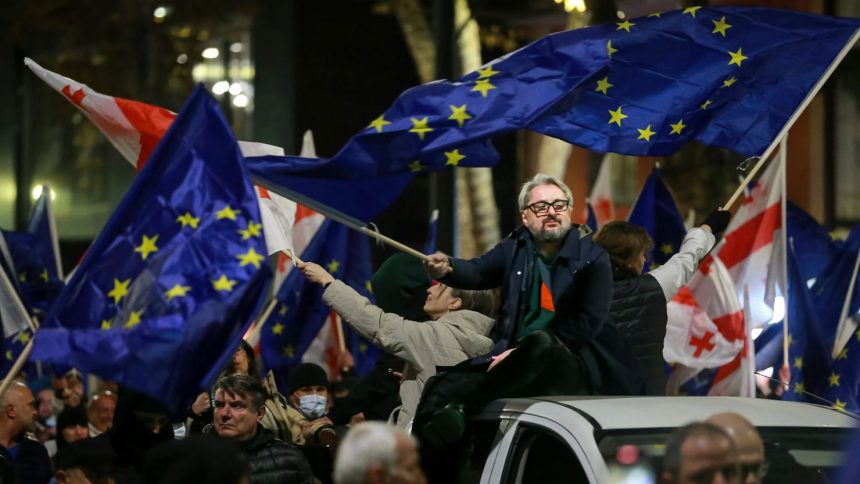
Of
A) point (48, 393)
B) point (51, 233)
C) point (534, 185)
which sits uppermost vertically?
point (534, 185)

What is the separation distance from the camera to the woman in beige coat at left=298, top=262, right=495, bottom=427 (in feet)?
23.4

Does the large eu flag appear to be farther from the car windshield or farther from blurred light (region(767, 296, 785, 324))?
blurred light (region(767, 296, 785, 324))

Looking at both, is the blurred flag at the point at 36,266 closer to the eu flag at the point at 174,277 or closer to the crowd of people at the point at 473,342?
the crowd of people at the point at 473,342

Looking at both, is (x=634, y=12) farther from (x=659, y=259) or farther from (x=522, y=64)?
(x=522, y=64)

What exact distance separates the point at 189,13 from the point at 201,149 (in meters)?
20.5

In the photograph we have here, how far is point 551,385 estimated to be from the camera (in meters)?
6.77

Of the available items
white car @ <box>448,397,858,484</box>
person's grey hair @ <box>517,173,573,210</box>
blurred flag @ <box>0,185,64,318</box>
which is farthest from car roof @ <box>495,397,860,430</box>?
blurred flag @ <box>0,185,64,318</box>

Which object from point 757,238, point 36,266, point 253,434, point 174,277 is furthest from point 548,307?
point 36,266

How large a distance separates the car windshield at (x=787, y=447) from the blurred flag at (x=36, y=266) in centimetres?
795

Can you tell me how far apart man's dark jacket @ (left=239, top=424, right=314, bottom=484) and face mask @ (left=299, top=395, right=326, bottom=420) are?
2406 millimetres

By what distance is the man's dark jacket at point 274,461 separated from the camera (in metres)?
7.25

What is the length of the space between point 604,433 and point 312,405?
4.20 metres

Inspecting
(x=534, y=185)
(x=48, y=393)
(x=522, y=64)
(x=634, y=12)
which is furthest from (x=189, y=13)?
(x=534, y=185)

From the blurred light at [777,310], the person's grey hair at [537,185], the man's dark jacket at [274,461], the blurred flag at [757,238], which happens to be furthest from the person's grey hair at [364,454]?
the blurred flag at [757,238]
